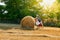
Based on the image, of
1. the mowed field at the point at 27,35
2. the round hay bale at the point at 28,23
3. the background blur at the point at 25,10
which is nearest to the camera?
the mowed field at the point at 27,35

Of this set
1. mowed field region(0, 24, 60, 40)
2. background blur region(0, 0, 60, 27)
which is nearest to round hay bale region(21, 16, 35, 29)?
mowed field region(0, 24, 60, 40)

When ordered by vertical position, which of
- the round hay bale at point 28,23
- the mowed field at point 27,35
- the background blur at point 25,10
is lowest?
the mowed field at point 27,35

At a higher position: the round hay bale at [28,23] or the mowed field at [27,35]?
the round hay bale at [28,23]

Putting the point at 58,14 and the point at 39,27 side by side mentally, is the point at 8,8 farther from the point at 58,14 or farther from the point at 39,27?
the point at 39,27

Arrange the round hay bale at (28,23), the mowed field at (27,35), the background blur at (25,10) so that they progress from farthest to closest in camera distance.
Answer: the background blur at (25,10) → the round hay bale at (28,23) → the mowed field at (27,35)

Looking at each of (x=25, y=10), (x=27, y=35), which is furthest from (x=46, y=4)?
(x=27, y=35)

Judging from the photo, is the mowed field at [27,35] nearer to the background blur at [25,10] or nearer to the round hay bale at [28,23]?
the round hay bale at [28,23]

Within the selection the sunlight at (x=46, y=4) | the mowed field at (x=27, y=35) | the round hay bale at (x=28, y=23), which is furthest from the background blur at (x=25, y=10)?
the mowed field at (x=27, y=35)

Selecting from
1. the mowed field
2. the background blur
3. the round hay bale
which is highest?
the background blur

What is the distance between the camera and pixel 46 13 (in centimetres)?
2531

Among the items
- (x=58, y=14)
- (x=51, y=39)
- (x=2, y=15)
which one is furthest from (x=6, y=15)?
(x=51, y=39)

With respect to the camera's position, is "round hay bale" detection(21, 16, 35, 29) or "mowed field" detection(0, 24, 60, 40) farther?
"round hay bale" detection(21, 16, 35, 29)

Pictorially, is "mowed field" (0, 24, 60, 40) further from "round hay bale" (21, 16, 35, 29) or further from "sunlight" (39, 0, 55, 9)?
"sunlight" (39, 0, 55, 9)

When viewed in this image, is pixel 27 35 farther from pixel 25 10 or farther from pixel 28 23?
pixel 25 10
